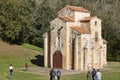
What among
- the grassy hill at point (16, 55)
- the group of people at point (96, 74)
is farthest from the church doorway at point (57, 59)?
the group of people at point (96, 74)

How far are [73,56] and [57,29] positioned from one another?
19.4 ft

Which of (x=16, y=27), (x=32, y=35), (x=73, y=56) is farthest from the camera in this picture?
(x=32, y=35)

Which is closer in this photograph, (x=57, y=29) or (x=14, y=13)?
(x=57, y=29)

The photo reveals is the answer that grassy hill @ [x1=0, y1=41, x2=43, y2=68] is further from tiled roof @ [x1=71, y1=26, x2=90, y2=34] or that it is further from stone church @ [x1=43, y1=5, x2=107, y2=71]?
tiled roof @ [x1=71, y1=26, x2=90, y2=34]

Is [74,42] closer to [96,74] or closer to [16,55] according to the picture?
[16,55]

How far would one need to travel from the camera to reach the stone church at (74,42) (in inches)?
2315

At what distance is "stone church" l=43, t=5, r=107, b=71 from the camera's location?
58.8 m

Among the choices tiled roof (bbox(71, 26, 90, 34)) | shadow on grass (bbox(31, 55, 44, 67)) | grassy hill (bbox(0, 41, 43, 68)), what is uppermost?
tiled roof (bbox(71, 26, 90, 34))

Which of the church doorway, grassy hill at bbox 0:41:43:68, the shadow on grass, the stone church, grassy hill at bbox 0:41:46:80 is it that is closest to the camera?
the stone church

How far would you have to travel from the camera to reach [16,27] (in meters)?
78.2

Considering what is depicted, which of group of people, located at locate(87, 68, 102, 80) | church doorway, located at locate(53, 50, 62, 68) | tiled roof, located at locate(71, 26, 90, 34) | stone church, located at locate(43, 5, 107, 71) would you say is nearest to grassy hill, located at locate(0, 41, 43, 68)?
church doorway, located at locate(53, 50, 62, 68)

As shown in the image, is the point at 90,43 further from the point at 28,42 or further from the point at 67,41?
the point at 28,42

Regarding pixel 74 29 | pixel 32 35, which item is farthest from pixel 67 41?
pixel 32 35

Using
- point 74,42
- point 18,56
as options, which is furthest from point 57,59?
point 18,56
